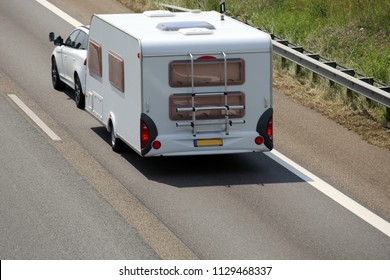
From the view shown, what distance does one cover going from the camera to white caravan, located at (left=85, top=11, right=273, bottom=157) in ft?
62.8

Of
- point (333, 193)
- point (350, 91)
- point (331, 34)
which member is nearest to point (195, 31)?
point (333, 193)

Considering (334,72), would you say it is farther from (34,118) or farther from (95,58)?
(34,118)

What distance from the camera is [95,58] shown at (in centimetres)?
2177

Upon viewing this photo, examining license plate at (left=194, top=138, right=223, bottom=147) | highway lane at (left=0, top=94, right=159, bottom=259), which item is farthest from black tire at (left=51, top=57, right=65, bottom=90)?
license plate at (left=194, top=138, right=223, bottom=147)

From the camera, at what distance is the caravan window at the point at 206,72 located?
19.2m

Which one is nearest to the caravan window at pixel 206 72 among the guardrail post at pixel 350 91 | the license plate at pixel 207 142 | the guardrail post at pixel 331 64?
the license plate at pixel 207 142

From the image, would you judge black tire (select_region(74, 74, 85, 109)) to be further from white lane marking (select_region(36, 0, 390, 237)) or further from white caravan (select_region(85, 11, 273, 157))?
white lane marking (select_region(36, 0, 390, 237))

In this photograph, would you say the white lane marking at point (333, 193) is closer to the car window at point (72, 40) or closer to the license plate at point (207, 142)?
the license plate at point (207, 142)

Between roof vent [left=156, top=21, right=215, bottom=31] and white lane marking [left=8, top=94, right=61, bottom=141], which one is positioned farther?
white lane marking [left=8, top=94, right=61, bottom=141]

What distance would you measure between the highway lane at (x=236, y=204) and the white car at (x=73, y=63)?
53cm

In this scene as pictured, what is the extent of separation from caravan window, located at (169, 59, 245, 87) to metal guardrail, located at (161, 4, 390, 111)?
3623 millimetres

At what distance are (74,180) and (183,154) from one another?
70.3 inches

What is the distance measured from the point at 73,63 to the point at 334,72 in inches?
206

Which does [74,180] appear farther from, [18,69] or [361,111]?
[18,69]
